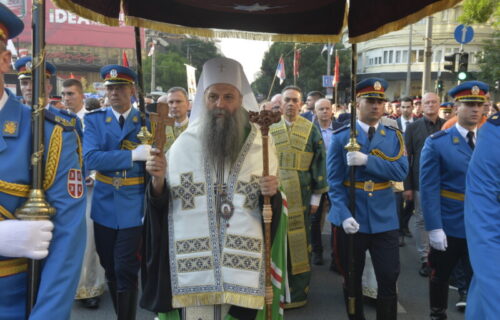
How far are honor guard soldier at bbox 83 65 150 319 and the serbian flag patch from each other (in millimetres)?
2076

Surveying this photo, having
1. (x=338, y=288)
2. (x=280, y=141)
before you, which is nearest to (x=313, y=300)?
(x=338, y=288)

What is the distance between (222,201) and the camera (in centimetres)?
294

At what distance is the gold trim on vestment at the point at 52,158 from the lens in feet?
6.95

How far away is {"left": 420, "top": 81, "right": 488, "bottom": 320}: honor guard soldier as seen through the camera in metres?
4.31

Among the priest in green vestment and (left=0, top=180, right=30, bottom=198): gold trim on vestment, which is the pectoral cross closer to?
(left=0, top=180, right=30, bottom=198): gold trim on vestment

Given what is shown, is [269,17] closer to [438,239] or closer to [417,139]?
[438,239]

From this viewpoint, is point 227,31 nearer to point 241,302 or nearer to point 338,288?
point 241,302

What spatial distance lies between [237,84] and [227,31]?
0.84m

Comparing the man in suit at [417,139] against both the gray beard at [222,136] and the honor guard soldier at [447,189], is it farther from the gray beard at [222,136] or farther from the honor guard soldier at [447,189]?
the gray beard at [222,136]

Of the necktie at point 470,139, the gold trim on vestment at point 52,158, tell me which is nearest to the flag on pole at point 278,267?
the gold trim on vestment at point 52,158

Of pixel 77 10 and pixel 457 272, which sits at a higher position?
pixel 77 10

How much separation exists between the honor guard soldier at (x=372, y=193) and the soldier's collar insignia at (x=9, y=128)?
2.92 metres

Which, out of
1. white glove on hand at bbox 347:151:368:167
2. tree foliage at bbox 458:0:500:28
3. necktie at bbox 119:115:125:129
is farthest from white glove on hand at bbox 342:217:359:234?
tree foliage at bbox 458:0:500:28

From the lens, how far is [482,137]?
2492 millimetres
